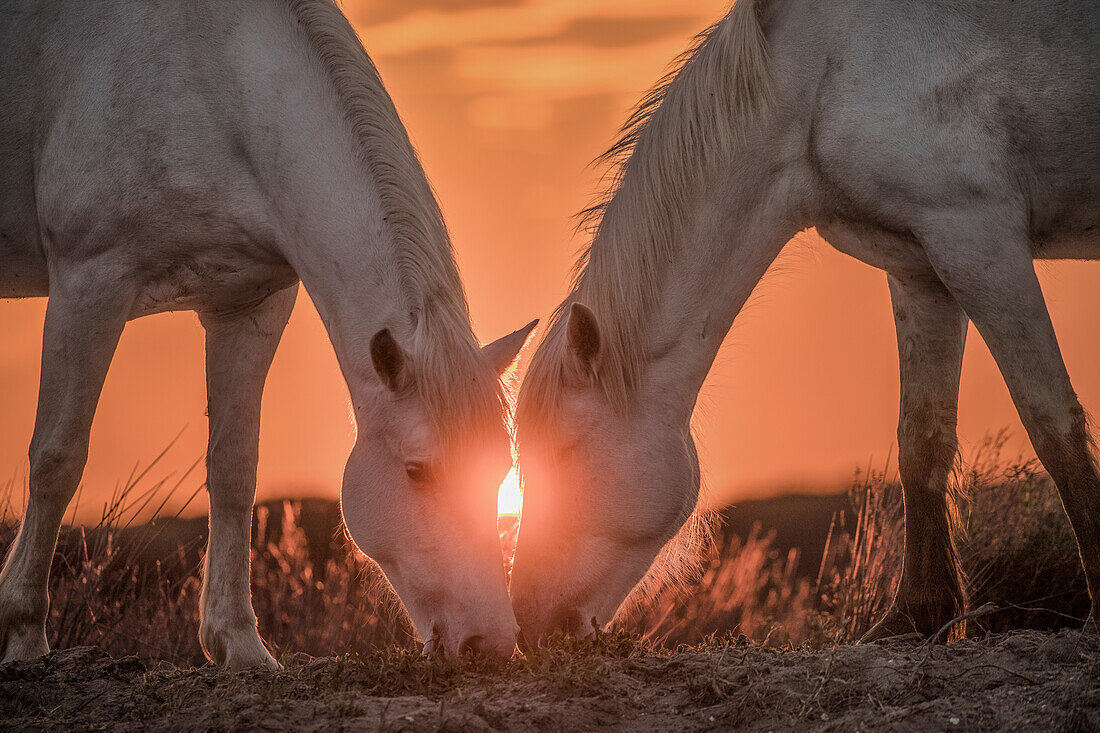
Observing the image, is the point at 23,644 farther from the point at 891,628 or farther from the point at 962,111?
the point at 962,111

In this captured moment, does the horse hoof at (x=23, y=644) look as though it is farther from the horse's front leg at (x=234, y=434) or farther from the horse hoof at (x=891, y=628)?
the horse hoof at (x=891, y=628)

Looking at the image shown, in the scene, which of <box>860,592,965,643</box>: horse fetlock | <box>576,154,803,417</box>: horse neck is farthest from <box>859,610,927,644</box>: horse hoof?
<box>576,154,803,417</box>: horse neck

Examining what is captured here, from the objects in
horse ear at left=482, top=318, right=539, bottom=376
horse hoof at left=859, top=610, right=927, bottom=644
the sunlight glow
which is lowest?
horse hoof at left=859, top=610, right=927, bottom=644

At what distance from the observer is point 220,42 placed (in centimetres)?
405

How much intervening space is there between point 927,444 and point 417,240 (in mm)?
2364

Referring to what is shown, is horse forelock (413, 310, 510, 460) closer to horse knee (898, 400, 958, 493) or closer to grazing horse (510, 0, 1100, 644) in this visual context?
grazing horse (510, 0, 1100, 644)

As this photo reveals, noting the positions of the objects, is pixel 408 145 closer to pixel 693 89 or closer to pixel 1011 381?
pixel 693 89

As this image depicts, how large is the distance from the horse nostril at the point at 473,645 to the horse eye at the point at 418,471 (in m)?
0.55

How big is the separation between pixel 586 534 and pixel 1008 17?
2.54 metres

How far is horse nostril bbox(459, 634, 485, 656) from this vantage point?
327 cm

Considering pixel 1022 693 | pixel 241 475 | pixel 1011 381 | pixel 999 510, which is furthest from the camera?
pixel 999 510

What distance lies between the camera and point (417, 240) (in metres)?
3.66

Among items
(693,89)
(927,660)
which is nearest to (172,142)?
(693,89)

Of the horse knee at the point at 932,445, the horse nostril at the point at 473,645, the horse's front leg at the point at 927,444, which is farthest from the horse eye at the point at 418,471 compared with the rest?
the horse knee at the point at 932,445
